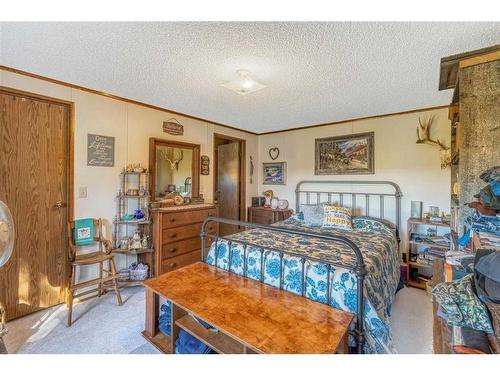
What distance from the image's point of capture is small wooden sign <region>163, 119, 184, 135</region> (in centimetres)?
324

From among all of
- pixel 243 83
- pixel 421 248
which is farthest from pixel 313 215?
pixel 243 83

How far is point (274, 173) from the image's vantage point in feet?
14.9

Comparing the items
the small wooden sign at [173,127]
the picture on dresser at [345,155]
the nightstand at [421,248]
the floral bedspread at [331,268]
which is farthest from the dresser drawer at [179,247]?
the nightstand at [421,248]

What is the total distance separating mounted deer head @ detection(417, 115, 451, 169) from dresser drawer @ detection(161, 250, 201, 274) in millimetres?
3391

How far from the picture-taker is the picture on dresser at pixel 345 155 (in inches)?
136

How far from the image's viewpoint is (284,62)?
185 centimetres

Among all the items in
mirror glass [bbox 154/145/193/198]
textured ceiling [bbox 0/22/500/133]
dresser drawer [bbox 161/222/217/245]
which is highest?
textured ceiling [bbox 0/22/500/133]

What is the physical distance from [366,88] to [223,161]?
293 cm

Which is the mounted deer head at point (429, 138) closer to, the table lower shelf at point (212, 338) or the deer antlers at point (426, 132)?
the deer antlers at point (426, 132)

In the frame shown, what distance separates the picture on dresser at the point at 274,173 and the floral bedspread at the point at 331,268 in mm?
1941

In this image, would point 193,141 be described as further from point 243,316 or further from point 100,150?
point 243,316

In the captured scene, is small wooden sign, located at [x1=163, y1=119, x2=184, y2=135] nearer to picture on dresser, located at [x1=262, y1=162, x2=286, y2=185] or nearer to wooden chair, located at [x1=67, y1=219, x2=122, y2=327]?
wooden chair, located at [x1=67, y1=219, x2=122, y2=327]

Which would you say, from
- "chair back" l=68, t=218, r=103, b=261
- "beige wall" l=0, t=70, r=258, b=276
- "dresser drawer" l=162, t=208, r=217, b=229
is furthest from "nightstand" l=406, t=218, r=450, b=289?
"chair back" l=68, t=218, r=103, b=261
